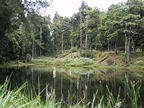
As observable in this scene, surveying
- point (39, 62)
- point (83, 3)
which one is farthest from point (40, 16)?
point (83, 3)

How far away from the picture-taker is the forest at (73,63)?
1823 millimetres

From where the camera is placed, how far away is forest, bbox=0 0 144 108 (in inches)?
71.8

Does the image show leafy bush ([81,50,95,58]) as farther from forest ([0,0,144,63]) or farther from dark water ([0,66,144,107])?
dark water ([0,66,144,107])

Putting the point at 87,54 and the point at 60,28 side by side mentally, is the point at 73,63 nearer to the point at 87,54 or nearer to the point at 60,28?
the point at 87,54

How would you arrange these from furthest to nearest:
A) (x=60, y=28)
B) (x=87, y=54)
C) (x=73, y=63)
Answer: (x=60, y=28) < (x=87, y=54) < (x=73, y=63)

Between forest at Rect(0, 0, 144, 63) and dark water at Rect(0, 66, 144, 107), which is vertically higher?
forest at Rect(0, 0, 144, 63)

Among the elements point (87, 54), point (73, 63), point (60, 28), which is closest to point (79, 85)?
point (73, 63)

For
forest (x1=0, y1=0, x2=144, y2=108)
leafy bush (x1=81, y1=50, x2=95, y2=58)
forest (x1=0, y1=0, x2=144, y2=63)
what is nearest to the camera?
forest (x1=0, y1=0, x2=144, y2=108)

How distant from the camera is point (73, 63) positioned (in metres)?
25.3

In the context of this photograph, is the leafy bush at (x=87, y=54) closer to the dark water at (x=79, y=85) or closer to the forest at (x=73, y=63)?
the forest at (x=73, y=63)

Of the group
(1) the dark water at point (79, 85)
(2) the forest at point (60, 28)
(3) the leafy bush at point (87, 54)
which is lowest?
(1) the dark water at point (79, 85)

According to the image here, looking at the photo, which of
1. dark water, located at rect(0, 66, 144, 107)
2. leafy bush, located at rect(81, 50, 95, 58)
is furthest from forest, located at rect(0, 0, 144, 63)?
dark water, located at rect(0, 66, 144, 107)

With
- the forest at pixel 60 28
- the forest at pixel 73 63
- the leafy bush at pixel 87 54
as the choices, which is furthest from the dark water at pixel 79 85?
the leafy bush at pixel 87 54

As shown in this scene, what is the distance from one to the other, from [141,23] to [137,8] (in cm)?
263
